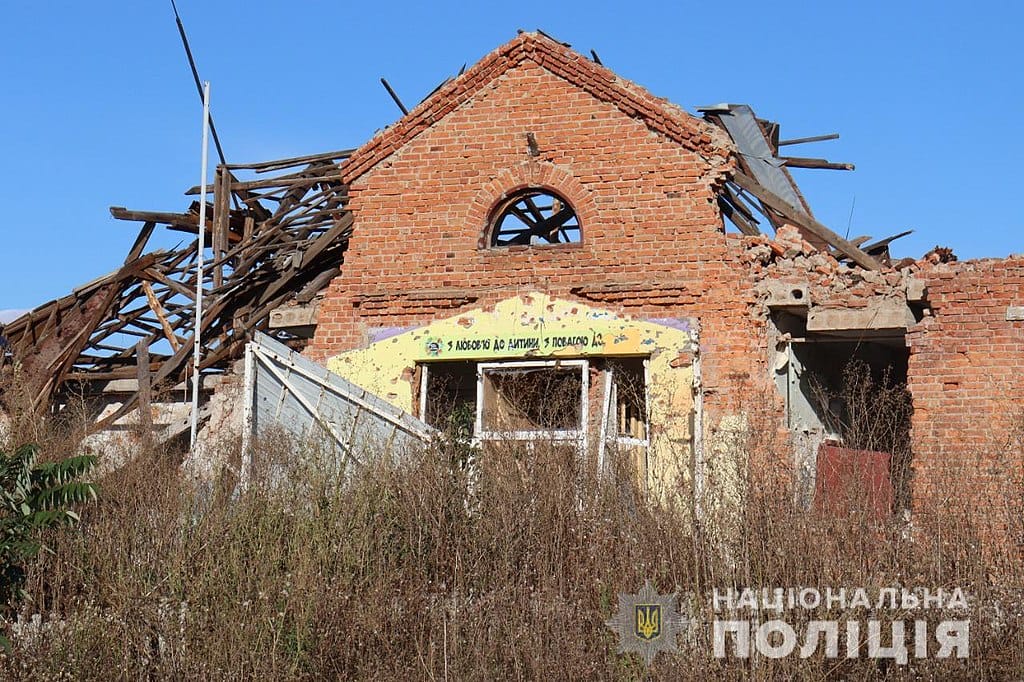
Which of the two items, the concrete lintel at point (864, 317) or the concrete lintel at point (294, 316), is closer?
the concrete lintel at point (864, 317)

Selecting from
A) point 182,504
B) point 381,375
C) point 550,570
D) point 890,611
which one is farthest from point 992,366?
point 182,504

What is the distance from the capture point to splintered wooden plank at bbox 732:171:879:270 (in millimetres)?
13773

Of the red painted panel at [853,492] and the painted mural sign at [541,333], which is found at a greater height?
the painted mural sign at [541,333]

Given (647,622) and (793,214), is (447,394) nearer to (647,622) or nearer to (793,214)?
(793,214)

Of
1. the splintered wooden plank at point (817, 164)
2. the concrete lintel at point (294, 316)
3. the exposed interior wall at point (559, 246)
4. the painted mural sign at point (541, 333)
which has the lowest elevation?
the painted mural sign at point (541, 333)

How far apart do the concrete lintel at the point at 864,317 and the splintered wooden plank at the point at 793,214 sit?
87 cm

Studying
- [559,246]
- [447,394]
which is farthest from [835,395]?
[447,394]

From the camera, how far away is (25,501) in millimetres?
9109

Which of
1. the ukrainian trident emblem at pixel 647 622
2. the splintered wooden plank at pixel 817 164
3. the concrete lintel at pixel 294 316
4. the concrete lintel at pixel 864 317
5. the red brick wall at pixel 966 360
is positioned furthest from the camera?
the splintered wooden plank at pixel 817 164

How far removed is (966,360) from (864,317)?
1.12 m

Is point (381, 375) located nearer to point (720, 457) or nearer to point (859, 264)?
point (720, 457)

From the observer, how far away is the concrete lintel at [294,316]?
579 inches

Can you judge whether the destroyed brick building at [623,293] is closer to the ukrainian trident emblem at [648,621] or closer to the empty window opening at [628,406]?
the empty window opening at [628,406]

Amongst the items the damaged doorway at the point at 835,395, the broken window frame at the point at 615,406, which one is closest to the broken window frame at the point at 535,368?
the broken window frame at the point at 615,406
